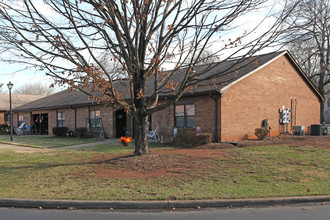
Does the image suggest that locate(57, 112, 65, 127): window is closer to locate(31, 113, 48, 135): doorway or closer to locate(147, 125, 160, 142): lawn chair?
locate(31, 113, 48, 135): doorway

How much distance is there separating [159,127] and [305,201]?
40.4 ft

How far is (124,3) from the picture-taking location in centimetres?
917

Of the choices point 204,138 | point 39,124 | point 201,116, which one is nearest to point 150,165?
point 204,138

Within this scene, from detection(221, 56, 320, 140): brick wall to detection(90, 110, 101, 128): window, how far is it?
11.1m

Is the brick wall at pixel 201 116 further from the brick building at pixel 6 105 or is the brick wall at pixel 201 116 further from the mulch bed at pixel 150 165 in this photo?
the brick building at pixel 6 105

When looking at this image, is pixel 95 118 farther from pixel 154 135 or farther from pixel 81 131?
pixel 154 135

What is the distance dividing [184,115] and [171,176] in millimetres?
8911

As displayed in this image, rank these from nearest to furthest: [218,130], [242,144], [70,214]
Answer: [70,214], [242,144], [218,130]

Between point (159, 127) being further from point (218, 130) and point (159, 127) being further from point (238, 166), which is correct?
point (238, 166)

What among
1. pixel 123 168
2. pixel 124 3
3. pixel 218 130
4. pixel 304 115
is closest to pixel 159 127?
pixel 218 130

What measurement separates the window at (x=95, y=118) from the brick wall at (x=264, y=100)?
11.1 metres

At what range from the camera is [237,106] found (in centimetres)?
1620

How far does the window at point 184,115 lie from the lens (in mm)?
16469

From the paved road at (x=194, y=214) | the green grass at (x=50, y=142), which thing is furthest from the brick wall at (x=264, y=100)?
the green grass at (x=50, y=142)
